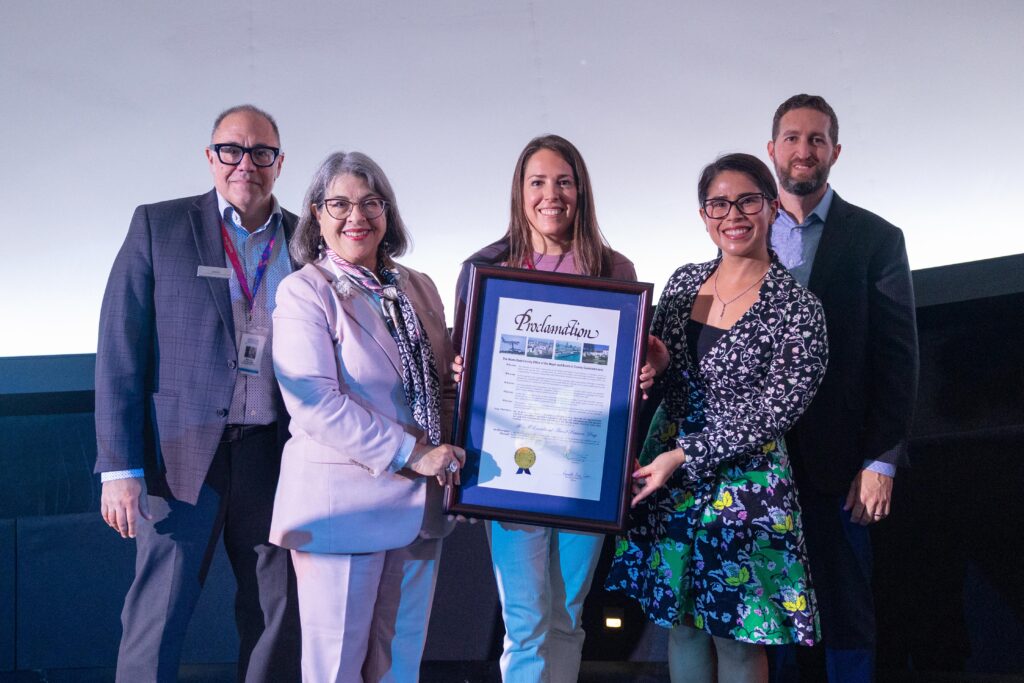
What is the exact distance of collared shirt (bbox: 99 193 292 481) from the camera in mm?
2020

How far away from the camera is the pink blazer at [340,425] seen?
5.73ft

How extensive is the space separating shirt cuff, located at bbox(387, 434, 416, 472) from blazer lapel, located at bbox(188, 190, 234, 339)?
58cm

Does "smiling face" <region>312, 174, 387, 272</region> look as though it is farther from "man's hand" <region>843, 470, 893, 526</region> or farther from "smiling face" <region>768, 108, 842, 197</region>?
"man's hand" <region>843, 470, 893, 526</region>

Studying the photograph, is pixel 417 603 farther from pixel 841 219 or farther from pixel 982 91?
pixel 982 91

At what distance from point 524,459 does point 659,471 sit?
319mm

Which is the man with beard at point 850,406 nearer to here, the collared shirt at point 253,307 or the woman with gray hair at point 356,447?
the woman with gray hair at point 356,447

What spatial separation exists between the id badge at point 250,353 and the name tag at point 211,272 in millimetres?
167

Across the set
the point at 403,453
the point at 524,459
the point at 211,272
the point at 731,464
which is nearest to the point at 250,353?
the point at 211,272

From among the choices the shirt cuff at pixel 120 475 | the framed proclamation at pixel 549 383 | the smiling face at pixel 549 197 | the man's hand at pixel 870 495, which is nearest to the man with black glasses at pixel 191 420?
the shirt cuff at pixel 120 475

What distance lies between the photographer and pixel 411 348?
1845 mm

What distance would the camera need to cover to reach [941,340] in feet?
9.69

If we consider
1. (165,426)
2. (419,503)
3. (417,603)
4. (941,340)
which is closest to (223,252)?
(165,426)

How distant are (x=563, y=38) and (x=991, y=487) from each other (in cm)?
241

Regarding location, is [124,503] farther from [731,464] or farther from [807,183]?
[807,183]
